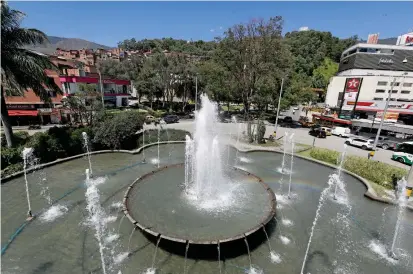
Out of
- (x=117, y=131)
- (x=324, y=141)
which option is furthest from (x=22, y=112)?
(x=324, y=141)

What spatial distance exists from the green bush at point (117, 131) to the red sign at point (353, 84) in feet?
158

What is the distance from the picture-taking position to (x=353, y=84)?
50.2 m

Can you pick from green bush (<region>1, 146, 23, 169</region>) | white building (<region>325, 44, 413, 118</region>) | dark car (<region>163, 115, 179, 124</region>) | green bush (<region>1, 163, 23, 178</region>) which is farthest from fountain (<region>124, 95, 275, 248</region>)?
white building (<region>325, 44, 413, 118</region>)

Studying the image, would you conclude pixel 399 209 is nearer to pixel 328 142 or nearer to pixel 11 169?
pixel 328 142

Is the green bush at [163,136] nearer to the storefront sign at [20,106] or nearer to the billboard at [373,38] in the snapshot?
the storefront sign at [20,106]

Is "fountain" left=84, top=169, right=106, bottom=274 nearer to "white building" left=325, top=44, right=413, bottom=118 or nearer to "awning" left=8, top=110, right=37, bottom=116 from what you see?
"awning" left=8, top=110, right=37, bottom=116

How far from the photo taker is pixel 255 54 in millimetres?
31422

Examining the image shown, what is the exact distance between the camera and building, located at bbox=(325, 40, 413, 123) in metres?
47.3

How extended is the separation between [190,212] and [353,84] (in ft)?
175

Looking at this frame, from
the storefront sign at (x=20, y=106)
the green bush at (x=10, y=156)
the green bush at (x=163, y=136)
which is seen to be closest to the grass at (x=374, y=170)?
the green bush at (x=163, y=136)

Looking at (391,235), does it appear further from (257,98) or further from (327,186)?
(257,98)

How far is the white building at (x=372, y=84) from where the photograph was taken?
4800cm

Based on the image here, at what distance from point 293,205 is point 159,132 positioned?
20.3m

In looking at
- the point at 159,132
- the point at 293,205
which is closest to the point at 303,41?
the point at 159,132
